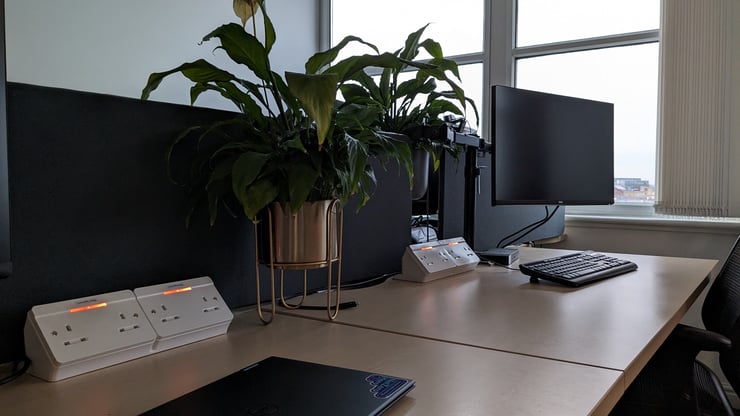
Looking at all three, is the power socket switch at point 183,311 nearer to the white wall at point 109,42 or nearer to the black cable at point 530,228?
the black cable at point 530,228

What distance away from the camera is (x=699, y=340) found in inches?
44.6

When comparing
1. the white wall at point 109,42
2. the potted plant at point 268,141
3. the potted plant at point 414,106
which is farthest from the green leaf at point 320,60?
the white wall at point 109,42

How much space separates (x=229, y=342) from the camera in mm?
798

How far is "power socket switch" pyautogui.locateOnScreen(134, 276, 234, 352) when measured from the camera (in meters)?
0.76

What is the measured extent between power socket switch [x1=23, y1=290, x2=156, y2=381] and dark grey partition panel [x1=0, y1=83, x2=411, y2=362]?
51 mm

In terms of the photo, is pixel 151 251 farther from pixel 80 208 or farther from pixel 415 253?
pixel 415 253

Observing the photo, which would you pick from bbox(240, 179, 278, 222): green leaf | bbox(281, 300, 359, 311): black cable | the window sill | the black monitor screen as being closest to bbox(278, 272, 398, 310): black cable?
bbox(281, 300, 359, 311): black cable

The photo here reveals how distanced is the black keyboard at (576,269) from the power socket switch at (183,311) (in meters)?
0.80

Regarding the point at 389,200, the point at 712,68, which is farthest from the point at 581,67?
the point at 389,200

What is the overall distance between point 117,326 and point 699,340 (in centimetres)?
113

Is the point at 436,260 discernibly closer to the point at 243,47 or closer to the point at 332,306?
the point at 332,306

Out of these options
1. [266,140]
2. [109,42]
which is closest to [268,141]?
[266,140]

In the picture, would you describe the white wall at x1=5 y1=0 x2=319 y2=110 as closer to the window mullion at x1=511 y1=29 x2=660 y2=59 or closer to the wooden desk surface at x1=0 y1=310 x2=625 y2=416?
the window mullion at x1=511 y1=29 x2=660 y2=59

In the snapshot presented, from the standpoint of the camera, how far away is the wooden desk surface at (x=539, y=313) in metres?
0.78
